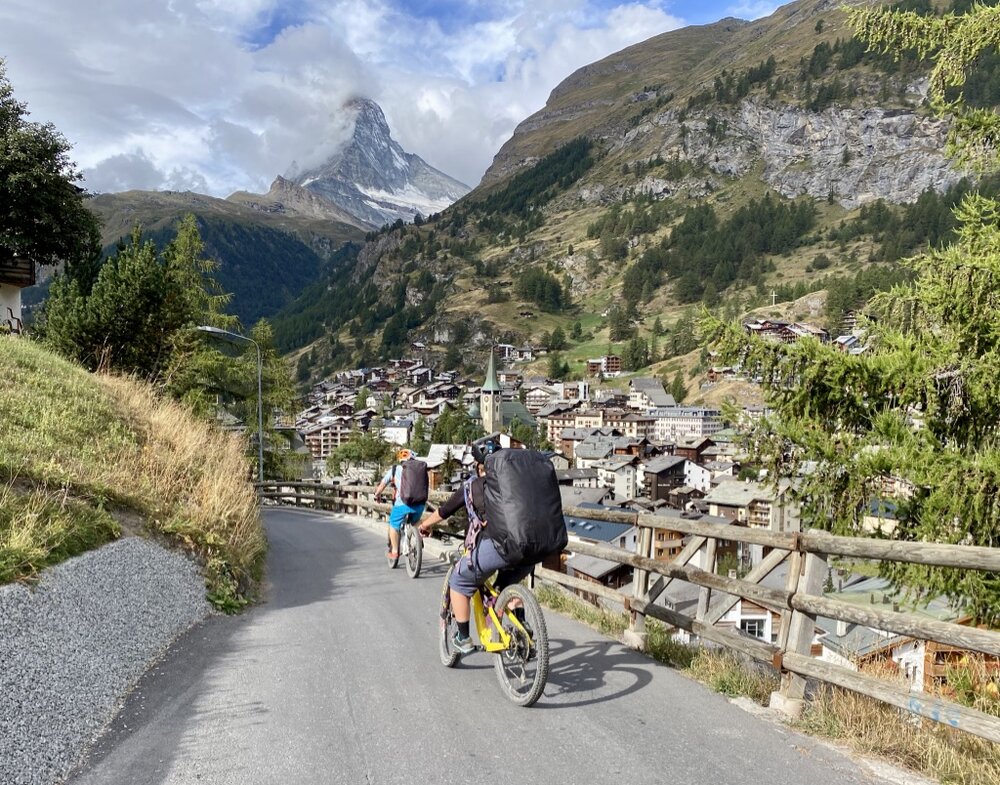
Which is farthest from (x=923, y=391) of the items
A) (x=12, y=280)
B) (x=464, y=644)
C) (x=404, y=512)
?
(x=12, y=280)

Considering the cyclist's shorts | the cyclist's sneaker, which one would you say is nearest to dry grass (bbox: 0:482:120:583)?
the cyclist's sneaker

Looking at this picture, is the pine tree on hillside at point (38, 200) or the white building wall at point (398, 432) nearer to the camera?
the pine tree on hillside at point (38, 200)

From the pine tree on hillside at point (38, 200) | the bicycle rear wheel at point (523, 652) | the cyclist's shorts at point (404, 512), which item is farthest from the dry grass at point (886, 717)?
the pine tree on hillside at point (38, 200)

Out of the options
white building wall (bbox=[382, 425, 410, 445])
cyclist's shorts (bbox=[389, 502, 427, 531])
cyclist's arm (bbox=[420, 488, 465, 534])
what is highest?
white building wall (bbox=[382, 425, 410, 445])

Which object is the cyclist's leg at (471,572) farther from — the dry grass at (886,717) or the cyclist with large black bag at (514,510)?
the dry grass at (886,717)

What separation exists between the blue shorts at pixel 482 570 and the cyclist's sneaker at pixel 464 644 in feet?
1.24

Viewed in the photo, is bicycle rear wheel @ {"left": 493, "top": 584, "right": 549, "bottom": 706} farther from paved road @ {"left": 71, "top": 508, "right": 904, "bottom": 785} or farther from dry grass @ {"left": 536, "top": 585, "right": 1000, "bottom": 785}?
dry grass @ {"left": 536, "top": 585, "right": 1000, "bottom": 785}

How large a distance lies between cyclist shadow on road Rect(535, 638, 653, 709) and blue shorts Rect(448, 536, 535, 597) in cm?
87

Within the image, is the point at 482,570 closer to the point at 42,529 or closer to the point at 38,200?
the point at 42,529

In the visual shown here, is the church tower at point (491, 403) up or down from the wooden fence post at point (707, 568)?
up

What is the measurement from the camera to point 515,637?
4.94 meters

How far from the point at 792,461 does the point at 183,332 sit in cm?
2177

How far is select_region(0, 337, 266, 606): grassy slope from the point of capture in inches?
228

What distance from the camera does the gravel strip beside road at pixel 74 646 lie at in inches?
148
